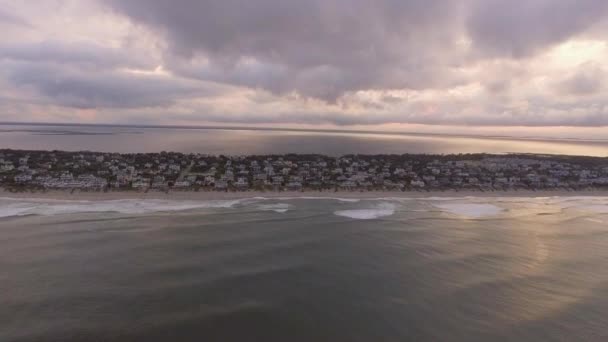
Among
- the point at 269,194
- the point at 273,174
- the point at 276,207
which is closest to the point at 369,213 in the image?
the point at 276,207

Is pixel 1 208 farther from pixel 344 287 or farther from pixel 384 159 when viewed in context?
pixel 384 159

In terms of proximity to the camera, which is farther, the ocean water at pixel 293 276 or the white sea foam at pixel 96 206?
the white sea foam at pixel 96 206

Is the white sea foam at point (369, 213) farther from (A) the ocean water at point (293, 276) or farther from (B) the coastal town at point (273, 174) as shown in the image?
(B) the coastal town at point (273, 174)

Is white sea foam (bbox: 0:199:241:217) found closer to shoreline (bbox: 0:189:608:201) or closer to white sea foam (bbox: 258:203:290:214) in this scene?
shoreline (bbox: 0:189:608:201)

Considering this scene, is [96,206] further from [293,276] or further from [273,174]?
[293,276]

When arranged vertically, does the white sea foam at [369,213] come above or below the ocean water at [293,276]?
above

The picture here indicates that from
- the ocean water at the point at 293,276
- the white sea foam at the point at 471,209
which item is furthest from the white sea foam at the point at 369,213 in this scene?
the white sea foam at the point at 471,209
